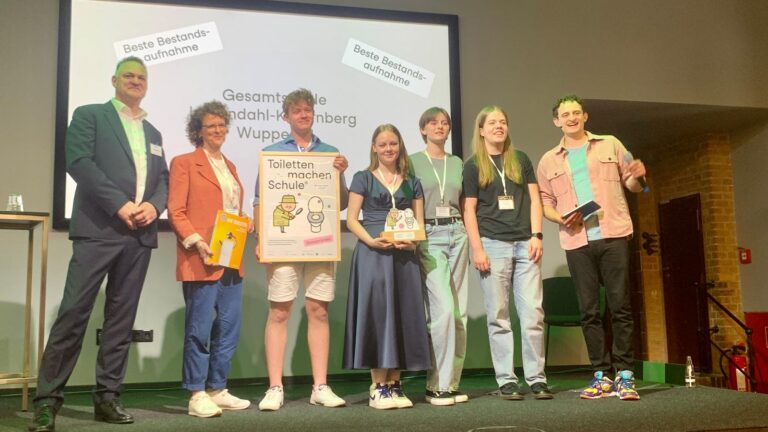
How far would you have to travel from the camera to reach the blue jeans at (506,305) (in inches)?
143

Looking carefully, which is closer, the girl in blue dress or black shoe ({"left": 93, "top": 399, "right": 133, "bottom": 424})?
black shoe ({"left": 93, "top": 399, "right": 133, "bottom": 424})

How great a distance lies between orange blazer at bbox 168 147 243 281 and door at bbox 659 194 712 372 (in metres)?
5.32

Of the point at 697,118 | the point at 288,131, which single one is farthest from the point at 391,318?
the point at 697,118

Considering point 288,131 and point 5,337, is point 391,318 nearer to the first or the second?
point 288,131

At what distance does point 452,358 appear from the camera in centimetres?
348

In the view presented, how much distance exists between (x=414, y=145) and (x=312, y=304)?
7.00 feet

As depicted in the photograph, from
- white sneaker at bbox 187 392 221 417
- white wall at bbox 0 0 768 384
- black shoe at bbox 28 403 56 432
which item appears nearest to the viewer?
black shoe at bbox 28 403 56 432

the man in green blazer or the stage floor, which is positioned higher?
the man in green blazer

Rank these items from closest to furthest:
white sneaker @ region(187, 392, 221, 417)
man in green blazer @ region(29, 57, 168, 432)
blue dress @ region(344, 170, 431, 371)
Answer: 1. man in green blazer @ region(29, 57, 168, 432)
2. white sneaker @ region(187, 392, 221, 417)
3. blue dress @ region(344, 170, 431, 371)

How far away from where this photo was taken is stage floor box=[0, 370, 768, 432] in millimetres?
2928

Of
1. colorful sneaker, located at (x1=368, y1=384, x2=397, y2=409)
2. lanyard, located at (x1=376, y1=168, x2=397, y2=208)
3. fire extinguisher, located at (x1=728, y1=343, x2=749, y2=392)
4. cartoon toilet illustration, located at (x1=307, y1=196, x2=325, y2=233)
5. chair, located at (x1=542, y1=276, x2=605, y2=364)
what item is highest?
lanyard, located at (x1=376, y1=168, x2=397, y2=208)

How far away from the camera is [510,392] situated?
11.8ft

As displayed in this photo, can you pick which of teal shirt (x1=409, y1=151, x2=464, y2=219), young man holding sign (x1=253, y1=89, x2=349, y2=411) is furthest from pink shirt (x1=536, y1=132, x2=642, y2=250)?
young man holding sign (x1=253, y1=89, x2=349, y2=411)

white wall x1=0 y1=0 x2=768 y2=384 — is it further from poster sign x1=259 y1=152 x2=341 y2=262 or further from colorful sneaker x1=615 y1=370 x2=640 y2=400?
colorful sneaker x1=615 y1=370 x2=640 y2=400
